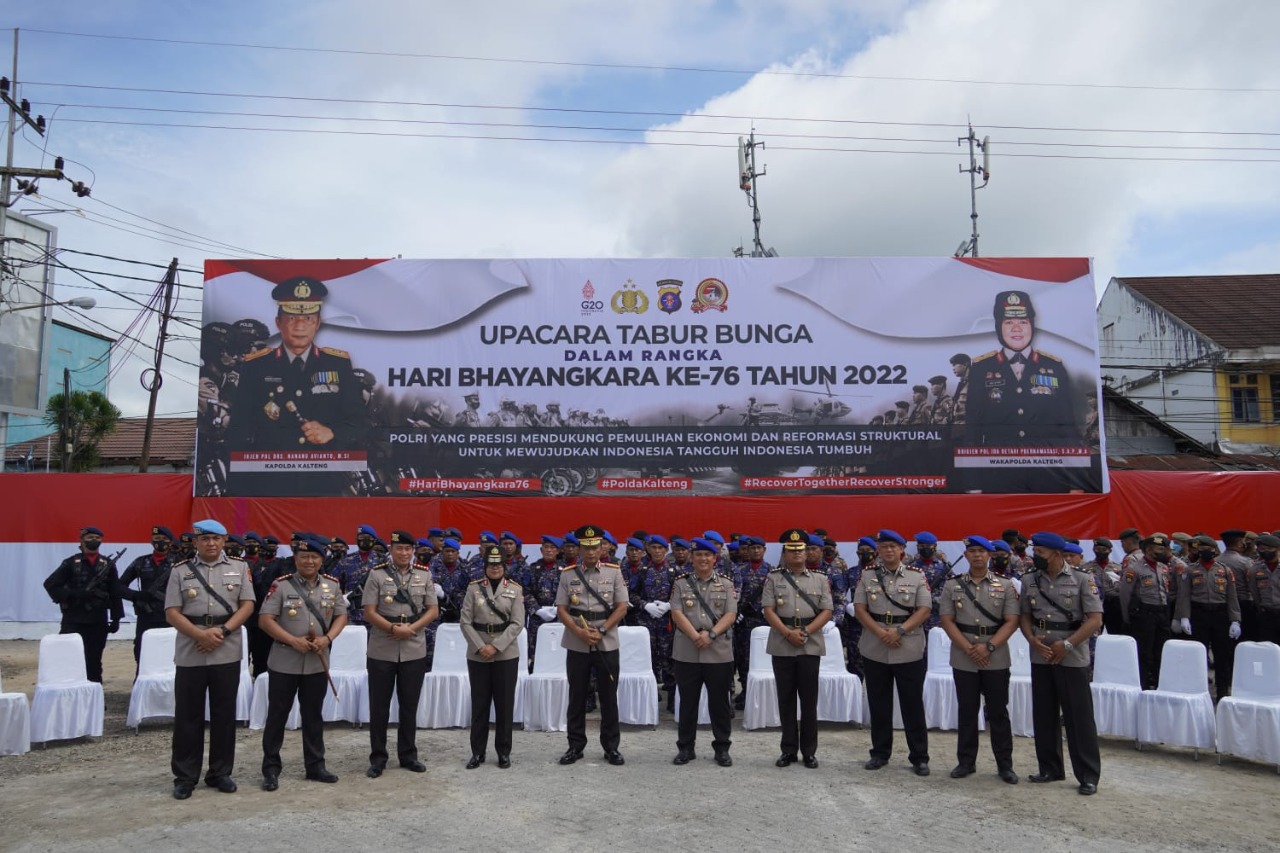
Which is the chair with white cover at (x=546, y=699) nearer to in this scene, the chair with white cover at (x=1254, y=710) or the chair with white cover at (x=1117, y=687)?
the chair with white cover at (x=1117, y=687)

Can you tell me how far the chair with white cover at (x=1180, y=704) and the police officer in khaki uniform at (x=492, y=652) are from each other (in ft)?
14.6

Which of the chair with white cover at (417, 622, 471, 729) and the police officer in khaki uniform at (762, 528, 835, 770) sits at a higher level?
the police officer in khaki uniform at (762, 528, 835, 770)

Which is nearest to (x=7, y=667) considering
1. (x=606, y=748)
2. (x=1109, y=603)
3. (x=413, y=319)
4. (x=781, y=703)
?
(x=413, y=319)

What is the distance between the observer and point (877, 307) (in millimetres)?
A: 12711

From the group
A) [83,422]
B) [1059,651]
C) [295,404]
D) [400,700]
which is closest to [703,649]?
[400,700]

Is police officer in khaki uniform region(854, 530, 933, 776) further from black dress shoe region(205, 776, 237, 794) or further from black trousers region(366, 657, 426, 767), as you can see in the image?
black dress shoe region(205, 776, 237, 794)

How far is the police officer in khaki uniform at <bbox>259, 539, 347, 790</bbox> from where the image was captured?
18.6ft

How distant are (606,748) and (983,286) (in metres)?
9.15

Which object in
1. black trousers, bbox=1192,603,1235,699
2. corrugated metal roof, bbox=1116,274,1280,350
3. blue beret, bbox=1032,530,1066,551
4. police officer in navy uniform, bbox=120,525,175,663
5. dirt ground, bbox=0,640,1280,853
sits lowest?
dirt ground, bbox=0,640,1280,853

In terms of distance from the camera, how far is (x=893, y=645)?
19.9ft

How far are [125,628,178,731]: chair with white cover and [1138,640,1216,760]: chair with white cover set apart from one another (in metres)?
7.19

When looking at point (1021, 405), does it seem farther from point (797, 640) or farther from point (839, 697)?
point (797, 640)

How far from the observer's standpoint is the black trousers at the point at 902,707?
234 inches

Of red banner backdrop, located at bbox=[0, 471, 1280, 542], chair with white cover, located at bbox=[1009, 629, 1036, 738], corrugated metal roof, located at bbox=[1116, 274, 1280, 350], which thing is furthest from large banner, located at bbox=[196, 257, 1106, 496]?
corrugated metal roof, located at bbox=[1116, 274, 1280, 350]
